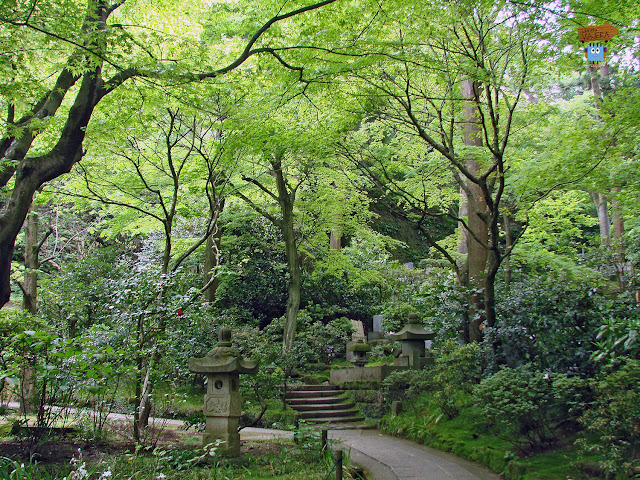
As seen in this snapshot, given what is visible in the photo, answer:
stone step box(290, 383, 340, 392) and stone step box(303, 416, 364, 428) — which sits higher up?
stone step box(290, 383, 340, 392)

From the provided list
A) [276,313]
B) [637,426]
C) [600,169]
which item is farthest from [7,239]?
[276,313]

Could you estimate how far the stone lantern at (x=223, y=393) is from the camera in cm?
579

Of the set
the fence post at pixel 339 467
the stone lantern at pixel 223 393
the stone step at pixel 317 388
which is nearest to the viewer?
the fence post at pixel 339 467

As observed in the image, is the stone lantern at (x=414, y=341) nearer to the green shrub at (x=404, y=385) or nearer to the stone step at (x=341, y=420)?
the green shrub at (x=404, y=385)

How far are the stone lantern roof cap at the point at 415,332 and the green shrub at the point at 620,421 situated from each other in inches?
204

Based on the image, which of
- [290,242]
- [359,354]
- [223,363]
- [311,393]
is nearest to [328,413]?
[311,393]

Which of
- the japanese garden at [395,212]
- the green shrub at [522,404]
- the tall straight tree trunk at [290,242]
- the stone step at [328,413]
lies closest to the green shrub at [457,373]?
the japanese garden at [395,212]

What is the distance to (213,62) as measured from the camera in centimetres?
786

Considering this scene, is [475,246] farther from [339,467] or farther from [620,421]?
[339,467]

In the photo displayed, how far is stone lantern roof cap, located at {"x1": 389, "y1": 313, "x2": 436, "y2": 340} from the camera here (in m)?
9.88

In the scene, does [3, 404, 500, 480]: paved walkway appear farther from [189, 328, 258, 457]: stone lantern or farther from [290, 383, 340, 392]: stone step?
[290, 383, 340, 392]: stone step

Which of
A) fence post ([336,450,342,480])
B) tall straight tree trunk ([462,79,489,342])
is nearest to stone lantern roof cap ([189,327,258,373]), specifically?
fence post ([336,450,342,480])

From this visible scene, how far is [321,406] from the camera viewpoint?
34.8 feet

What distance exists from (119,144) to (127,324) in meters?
2.92
